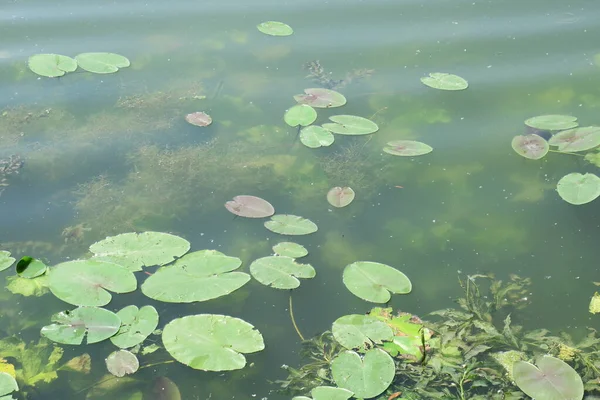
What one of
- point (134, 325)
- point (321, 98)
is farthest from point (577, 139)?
point (134, 325)

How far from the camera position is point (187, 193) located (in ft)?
10.8

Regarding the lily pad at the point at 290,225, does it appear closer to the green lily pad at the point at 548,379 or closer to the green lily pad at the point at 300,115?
the green lily pad at the point at 300,115

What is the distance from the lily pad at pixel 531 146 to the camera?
3350 millimetres

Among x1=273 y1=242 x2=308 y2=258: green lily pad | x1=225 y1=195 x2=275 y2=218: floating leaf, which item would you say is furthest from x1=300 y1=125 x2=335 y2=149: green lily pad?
x1=273 y1=242 x2=308 y2=258: green lily pad

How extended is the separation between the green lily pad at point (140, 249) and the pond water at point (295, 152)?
0.39 ft

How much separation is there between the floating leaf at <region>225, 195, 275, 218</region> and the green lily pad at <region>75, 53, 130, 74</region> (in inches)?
54.7

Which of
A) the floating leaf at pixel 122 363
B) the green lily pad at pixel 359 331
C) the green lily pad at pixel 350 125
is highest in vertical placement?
the green lily pad at pixel 350 125

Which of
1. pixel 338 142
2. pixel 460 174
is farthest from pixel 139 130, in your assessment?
pixel 460 174

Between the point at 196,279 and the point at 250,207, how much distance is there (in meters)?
0.53

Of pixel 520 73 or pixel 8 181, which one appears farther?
pixel 520 73

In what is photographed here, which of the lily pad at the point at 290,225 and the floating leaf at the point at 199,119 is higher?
Answer: the floating leaf at the point at 199,119

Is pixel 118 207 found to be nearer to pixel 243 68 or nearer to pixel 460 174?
pixel 243 68

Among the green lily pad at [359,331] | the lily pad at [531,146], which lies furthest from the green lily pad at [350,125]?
the green lily pad at [359,331]

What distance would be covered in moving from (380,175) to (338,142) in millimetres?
316
